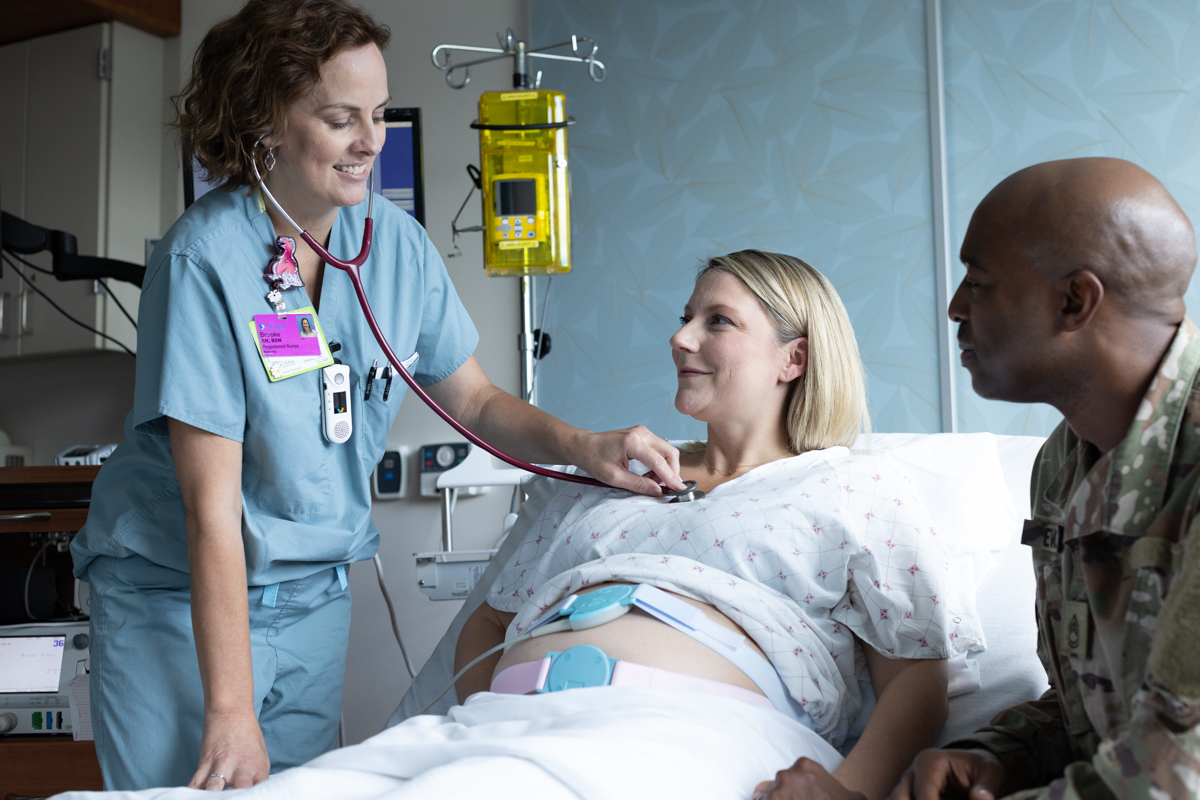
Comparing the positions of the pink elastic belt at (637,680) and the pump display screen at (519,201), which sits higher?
the pump display screen at (519,201)

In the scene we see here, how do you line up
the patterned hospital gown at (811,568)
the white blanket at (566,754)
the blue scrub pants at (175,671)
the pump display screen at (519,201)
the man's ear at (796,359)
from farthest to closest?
1. the pump display screen at (519,201)
2. the man's ear at (796,359)
3. the blue scrub pants at (175,671)
4. the patterned hospital gown at (811,568)
5. the white blanket at (566,754)

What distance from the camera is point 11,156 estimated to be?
312 cm

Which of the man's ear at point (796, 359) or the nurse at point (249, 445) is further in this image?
the man's ear at point (796, 359)

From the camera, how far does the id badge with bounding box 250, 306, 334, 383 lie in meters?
1.28

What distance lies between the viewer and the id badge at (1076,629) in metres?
0.86

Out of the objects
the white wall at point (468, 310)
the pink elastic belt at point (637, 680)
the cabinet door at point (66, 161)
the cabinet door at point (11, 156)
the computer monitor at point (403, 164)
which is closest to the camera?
the pink elastic belt at point (637, 680)

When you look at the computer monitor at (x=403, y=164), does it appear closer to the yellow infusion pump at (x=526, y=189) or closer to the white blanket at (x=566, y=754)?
the yellow infusion pump at (x=526, y=189)

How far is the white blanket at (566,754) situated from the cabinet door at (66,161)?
8.25 ft

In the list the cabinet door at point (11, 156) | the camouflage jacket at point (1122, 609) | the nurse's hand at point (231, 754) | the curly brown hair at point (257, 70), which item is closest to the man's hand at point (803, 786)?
the camouflage jacket at point (1122, 609)

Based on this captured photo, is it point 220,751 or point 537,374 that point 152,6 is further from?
point 220,751

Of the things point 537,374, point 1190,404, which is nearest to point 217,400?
point 1190,404

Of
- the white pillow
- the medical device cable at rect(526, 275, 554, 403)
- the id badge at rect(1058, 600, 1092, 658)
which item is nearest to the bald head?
the id badge at rect(1058, 600, 1092, 658)

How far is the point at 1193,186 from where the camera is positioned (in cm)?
210

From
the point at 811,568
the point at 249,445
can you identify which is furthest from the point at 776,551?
the point at 249,445
